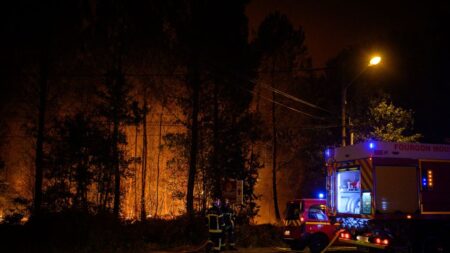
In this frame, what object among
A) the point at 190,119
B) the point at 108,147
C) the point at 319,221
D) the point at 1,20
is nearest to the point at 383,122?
the point at 190,119

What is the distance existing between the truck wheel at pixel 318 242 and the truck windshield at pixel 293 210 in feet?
2.88

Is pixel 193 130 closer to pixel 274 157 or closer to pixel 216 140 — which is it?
pixel 216 140

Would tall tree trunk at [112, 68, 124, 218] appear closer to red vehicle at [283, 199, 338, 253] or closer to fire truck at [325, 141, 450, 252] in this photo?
red vehicle at [283, 199, 338, 253]

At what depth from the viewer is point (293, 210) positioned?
1692cm

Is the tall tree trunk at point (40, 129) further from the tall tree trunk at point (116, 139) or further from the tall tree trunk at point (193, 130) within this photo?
the tall tree trunk at point (193, 130)

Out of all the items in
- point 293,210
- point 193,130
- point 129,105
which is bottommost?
point 293,210

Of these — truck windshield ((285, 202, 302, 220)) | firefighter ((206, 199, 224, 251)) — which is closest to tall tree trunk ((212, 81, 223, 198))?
truck windshield ((285, 202, 302, 220))

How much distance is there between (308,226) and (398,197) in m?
3.36

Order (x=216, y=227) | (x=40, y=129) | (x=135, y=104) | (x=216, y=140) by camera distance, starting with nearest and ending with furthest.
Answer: (x=216, y=227) → (x=40, y=129) → (x=135, y=104) → (x=216, y=140)

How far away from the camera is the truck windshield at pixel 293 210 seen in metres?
16.7

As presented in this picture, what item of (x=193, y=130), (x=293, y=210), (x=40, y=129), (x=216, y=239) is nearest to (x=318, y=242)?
(x=293, y=210)

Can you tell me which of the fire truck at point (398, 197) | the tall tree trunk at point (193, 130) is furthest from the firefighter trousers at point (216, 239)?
the tall tree trunk at point (193, 130)

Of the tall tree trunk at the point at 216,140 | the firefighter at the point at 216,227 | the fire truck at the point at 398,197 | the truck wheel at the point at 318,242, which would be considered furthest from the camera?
the tall tree trunk at the point at 216,140

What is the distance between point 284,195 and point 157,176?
1018cm
